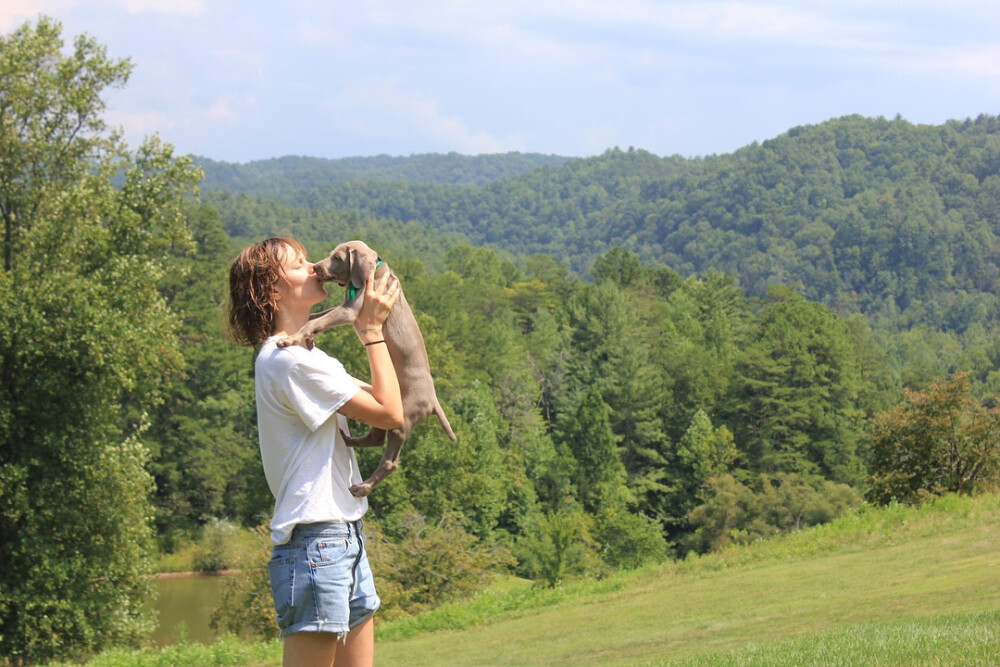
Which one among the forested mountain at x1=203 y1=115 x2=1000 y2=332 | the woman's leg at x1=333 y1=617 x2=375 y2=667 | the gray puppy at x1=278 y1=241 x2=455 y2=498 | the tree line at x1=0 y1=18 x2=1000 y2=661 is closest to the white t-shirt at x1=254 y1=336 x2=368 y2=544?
the gray puppy at x1=278 y1=241 x2=455 y2=498

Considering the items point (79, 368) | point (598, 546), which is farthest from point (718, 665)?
point (598, 546)

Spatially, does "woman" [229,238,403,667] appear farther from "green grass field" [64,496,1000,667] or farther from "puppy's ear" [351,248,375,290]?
"green grass field" [64,496,1000,667]

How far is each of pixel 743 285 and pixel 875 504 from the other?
12400cm

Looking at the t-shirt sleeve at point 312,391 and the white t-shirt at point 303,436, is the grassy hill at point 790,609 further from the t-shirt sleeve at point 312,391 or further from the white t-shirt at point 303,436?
the t-shirt sleeve at point 312,391

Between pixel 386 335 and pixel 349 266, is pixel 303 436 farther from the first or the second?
pixel 349 266

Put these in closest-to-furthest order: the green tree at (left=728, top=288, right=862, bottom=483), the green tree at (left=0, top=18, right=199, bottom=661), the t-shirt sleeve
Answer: the t-shirt sleeve
the green tree at (left=0, top=18, right=199, bottom=661)
the green tree at (left=728, top=288, right=862, bottom=483)

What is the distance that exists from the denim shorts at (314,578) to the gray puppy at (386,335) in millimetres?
205

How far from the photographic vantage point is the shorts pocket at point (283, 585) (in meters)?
3.40

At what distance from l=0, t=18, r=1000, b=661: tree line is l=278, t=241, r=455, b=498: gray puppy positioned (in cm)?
466

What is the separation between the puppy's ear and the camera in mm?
3691

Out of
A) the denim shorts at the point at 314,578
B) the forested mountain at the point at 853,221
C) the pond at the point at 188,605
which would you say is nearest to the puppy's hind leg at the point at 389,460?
the denim shorts at the point at 314,578

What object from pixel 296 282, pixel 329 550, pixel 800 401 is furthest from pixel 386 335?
pixel 800 401

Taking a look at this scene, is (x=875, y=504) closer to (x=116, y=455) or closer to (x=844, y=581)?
(x=844, y=581)

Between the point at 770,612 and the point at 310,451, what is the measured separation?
8538 mm
